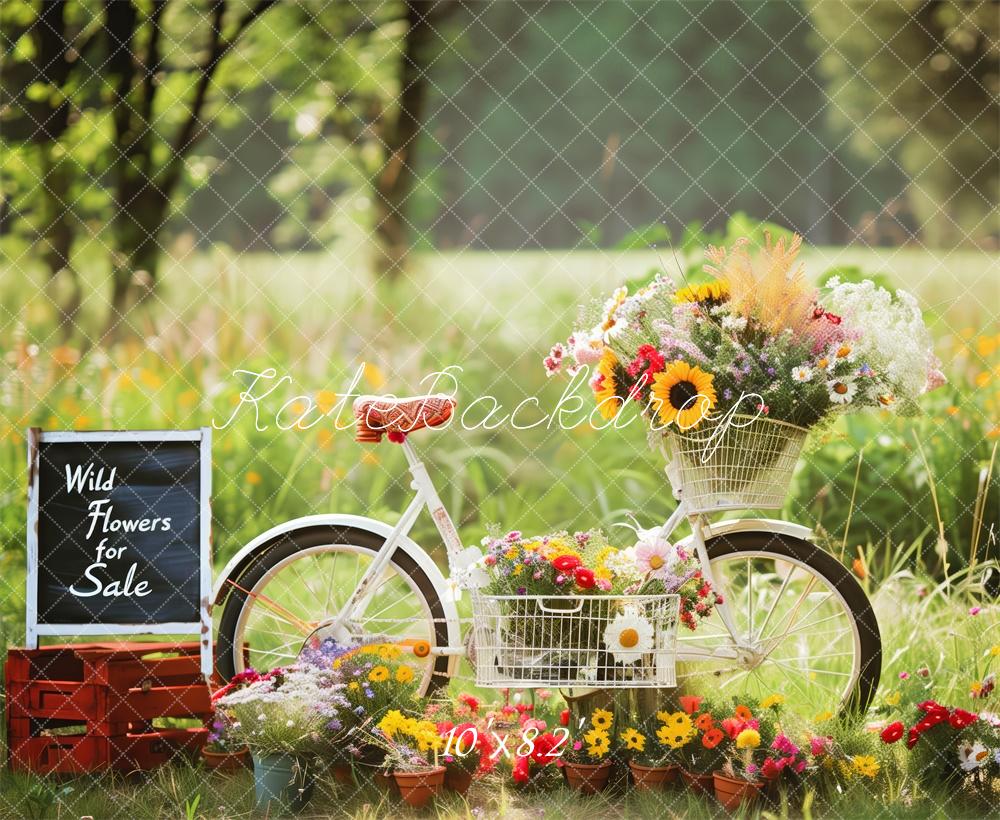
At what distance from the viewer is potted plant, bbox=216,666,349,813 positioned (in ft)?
10.9

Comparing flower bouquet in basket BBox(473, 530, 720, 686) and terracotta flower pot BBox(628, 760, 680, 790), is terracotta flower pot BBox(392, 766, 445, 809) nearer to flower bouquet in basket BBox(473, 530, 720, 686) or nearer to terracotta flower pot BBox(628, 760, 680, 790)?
flower bouquet in basket BBox(473, 530, 720, 686)

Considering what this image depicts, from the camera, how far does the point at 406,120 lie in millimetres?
6238

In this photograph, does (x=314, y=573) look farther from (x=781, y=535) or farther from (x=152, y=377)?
(x=781, y=535)

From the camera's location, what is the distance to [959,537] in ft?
15.6

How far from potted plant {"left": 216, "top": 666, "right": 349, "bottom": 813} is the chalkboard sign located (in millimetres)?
250

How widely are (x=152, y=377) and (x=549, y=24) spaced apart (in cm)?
301

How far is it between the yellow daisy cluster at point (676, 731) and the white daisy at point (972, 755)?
763mm

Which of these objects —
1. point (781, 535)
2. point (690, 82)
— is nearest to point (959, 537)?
point (781, 535)

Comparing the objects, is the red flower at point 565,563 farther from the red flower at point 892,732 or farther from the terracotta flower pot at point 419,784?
the red flower at point 892,732

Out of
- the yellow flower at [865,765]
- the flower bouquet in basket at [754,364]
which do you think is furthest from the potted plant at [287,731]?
the yellow flower at [865,765]

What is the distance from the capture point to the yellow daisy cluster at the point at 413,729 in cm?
332

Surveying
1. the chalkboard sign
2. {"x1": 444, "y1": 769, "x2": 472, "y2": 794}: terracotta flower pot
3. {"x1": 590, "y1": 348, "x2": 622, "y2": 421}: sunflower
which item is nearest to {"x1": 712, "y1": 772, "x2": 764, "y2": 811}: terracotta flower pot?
{"x1": 444, "y1": 769, "x2": 472, "y2": 794}: terracotta flower pot

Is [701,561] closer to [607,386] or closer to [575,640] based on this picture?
[575,640]

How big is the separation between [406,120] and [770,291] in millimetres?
3434
